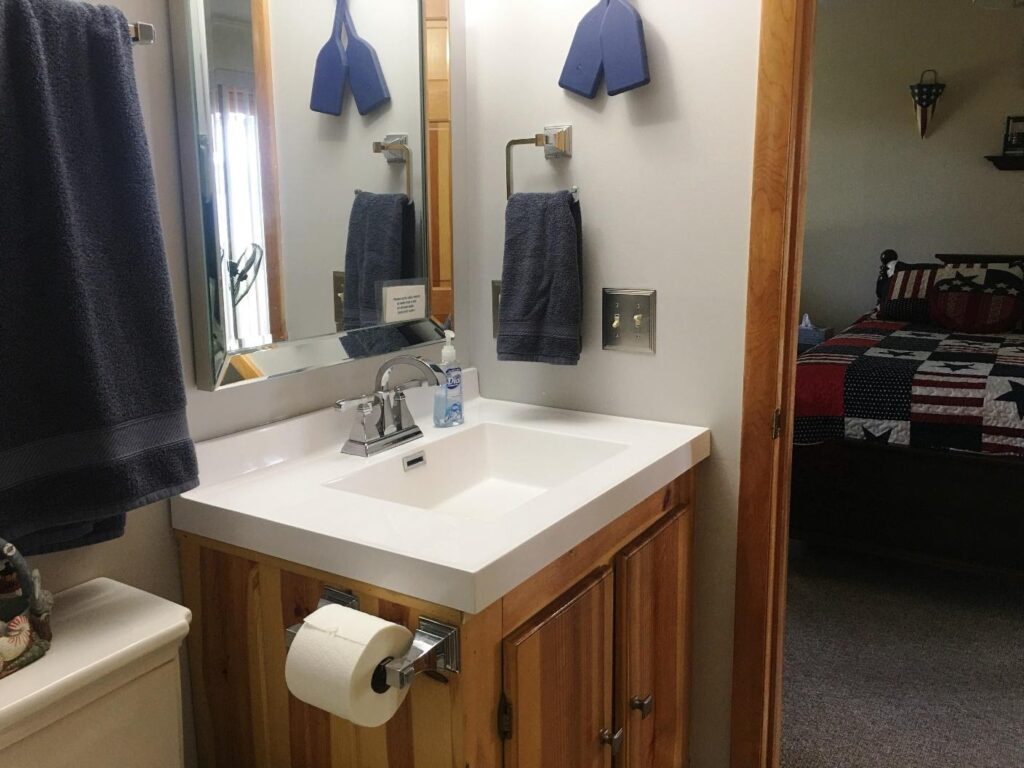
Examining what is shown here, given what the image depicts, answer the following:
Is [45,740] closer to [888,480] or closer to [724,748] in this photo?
[724,748]

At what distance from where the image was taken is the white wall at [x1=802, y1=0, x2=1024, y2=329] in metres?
4.78

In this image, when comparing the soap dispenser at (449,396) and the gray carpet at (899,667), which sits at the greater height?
the soap dispenser at (449,396)

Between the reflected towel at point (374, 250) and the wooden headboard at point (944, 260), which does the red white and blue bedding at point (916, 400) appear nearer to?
the wooden headboard at point (944, 260)

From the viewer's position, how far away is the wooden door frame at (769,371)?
1.55m

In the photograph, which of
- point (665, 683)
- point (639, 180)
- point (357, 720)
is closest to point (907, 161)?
point (639, 180)

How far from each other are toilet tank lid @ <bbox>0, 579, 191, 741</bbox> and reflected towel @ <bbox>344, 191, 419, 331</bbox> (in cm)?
66

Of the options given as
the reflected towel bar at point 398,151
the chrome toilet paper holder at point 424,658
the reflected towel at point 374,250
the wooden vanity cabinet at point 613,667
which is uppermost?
the reflected towel bar at point 398,151

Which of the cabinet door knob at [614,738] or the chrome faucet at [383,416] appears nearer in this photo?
the cabinet door knob at [614,738]

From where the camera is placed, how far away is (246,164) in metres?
1.41

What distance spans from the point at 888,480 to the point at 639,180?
1705 mm

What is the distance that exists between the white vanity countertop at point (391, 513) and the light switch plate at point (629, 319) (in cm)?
18

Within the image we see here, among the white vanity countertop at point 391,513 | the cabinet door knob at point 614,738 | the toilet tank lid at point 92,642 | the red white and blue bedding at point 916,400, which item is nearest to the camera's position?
the toilet tank lid at point 92,642

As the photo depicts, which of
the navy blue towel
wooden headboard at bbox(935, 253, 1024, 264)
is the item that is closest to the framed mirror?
the navy blue towel

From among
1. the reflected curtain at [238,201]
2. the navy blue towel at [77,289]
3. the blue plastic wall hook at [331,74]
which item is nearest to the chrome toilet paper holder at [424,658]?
the navy blue towel at [77,289]
